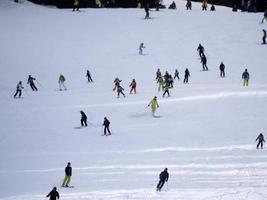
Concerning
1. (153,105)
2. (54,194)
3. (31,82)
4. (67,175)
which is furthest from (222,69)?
(54,194)

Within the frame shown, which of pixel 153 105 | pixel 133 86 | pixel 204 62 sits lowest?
pixel 153 105

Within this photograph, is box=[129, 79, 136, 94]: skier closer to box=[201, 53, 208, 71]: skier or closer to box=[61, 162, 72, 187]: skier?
box=[201, 53, 208, 71]: skier

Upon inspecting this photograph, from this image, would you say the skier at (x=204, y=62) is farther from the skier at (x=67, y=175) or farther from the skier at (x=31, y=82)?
the skier at (x=67, y=175)

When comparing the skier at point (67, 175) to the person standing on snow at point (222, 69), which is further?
the person standing on snow at point (222, 69)

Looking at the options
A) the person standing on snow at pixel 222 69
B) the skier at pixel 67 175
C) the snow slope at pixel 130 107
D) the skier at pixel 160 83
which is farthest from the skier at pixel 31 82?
the skier at pixel 67 175

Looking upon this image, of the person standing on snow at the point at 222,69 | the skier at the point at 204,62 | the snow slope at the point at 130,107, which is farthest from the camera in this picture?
the skier at the point at 204,62

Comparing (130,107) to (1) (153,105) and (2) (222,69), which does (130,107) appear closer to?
(1) (153,105)

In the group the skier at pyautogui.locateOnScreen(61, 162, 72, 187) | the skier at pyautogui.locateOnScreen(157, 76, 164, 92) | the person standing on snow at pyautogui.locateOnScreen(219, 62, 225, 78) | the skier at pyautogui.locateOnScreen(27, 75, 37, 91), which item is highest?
the person standing on snow at pyautogui.locateOnScreen(219, 62, 225, 78)

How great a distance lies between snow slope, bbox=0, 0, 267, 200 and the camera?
61.7ft

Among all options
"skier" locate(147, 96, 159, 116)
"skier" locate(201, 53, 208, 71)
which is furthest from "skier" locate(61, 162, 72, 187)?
"skier" locate(201, 53, 208, 71)

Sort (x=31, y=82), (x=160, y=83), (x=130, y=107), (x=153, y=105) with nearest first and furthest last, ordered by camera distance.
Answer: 1. (x=153, y=105)
2. (x=130, y=107)
3. (x=160, y=83)
4. (x=31, y=82)

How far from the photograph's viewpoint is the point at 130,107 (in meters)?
27.9

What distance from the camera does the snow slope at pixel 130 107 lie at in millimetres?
18797

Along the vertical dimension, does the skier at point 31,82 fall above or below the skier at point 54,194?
above
